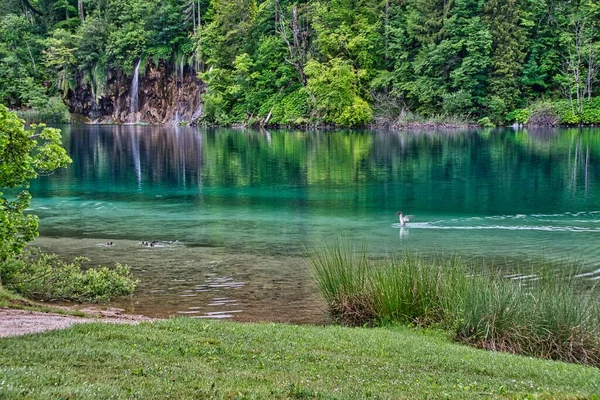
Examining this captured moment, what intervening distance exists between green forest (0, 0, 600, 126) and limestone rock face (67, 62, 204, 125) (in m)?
1.29

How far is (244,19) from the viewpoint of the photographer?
83.9m

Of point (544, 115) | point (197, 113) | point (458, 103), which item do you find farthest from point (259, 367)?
point (197, 113)

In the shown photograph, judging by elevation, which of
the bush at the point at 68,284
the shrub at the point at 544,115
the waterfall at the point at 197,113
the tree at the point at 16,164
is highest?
the waterfall at the point at 197,113

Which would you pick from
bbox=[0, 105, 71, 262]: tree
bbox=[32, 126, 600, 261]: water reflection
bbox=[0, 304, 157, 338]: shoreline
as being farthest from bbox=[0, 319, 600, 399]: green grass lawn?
bbox=[32, 126, 600, 261]: water reflection

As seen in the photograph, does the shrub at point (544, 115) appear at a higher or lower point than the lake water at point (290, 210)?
higher

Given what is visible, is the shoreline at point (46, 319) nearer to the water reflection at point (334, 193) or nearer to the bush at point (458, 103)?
the water reflection at point (334, 193)

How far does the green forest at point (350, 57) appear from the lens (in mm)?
69750

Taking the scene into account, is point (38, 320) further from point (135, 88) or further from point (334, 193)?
point (135, 88)

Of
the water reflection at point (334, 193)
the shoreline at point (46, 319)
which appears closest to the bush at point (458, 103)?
the water reflection at point (334, 193)

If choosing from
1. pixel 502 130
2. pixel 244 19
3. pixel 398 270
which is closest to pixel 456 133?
pixel 502 130

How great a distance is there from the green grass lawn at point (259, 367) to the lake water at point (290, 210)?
4069 millimetres

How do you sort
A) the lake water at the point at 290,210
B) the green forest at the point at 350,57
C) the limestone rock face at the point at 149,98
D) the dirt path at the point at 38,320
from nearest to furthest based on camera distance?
the dirt path at the point at 38,320 < the lake water at the point at 290,210 < the green forest at the point at 350,57 < the limestone rock face at the point at 149,98

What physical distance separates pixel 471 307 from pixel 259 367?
4.65 metres

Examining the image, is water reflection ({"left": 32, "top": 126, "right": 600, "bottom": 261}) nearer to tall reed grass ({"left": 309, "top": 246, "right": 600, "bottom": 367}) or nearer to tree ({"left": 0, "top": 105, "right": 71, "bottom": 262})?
tall reed grass ({"left": 309, "top": 246, "right": 600, "bottom": 367})
